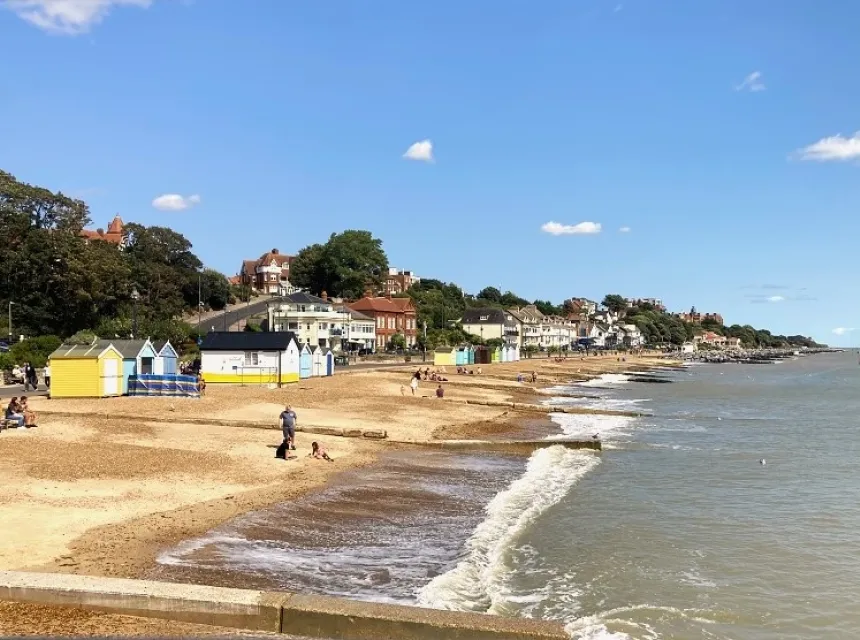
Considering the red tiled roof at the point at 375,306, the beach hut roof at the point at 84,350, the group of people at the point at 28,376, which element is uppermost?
the red tiled roof at the point at 375,306

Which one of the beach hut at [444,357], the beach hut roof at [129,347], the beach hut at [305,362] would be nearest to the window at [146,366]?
the beach hut roof at [129,347]

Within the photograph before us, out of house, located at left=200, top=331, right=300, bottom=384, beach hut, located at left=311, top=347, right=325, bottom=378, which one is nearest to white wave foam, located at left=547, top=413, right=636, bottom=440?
house, located at left=200, top=331, right=300, bottom=384

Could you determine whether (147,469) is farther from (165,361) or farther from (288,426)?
(165,361)

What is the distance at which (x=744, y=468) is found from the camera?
2370cm

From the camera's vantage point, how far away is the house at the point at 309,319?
286 feet

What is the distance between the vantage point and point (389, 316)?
109750 mm

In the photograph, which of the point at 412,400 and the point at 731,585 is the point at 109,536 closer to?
the point at 731,585

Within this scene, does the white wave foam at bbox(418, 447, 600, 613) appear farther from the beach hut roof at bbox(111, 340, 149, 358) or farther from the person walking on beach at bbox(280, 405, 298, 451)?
the beach hut roof at bbox(111, 340, 149, 358)

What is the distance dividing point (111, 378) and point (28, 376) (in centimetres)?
609

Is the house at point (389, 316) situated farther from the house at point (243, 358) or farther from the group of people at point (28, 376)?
the group of people at point (28, 376)

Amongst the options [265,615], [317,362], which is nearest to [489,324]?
[317,362]

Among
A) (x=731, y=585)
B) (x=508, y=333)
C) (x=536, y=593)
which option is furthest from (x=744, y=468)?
(x=508, y=333)

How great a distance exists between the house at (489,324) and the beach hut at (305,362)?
280 ft

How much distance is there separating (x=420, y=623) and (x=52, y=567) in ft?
16.7
